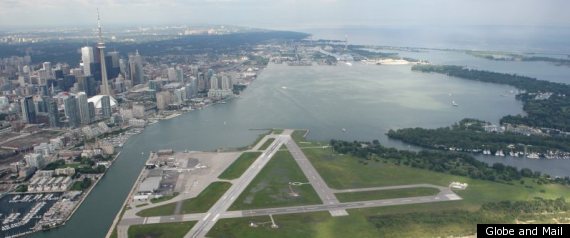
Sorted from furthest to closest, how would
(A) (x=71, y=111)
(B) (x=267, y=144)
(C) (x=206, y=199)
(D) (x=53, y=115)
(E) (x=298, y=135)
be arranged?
(A) (x=71, y=111) < (D) (x=53, y=115) < (E) (x=298, y=135) < (B) (x=267, y=144) < (C) (x=206, y=199)

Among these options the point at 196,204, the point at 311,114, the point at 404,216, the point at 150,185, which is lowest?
the point at 404,216

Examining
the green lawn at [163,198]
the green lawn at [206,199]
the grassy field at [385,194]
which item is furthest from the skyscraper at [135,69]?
the grassy field at [385,194]

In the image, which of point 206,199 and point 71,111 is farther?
point 71,111

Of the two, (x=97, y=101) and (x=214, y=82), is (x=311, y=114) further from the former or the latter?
(x=97, y=101)

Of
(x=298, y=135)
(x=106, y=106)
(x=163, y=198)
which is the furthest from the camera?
(x=106, y=106)

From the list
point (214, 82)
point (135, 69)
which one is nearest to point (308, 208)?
point (214, 82)

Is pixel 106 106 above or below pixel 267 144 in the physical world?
above
